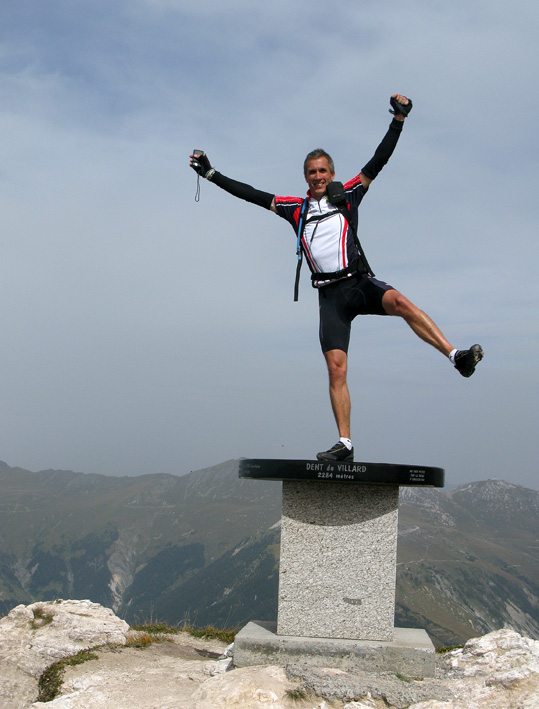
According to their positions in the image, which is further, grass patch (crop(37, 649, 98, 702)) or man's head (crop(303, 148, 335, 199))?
grass patch (crop(37, 649, 98, 702))

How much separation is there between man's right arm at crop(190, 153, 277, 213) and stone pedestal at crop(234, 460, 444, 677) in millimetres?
3788

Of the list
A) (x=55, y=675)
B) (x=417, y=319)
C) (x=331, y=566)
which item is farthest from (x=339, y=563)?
(x=55, y=675)

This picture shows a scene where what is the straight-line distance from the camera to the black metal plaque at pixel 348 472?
Answer: 8133 millimetres

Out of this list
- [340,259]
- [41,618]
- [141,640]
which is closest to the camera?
[340,259]

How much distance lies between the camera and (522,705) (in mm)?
7309

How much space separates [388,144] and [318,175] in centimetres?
100

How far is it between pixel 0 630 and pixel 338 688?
7.52 m

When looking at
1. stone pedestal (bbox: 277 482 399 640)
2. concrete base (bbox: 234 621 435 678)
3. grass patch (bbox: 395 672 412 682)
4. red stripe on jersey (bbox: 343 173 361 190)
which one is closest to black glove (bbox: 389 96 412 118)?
red stripe on jersey (bbox: 343 173 361 190)

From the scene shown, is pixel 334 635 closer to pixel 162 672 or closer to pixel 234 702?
pixel 234 702

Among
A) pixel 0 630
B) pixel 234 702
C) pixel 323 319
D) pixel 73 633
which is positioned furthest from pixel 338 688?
pixel 0 630

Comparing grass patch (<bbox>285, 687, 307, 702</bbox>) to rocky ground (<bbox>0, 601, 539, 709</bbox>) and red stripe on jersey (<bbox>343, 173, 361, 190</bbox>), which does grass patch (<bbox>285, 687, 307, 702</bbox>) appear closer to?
rocky ground (<bbox>0, 601, 539, 709</bbox>)

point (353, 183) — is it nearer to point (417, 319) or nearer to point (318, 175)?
point (318, 175)

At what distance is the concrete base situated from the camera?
814 cm

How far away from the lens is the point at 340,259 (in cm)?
905
